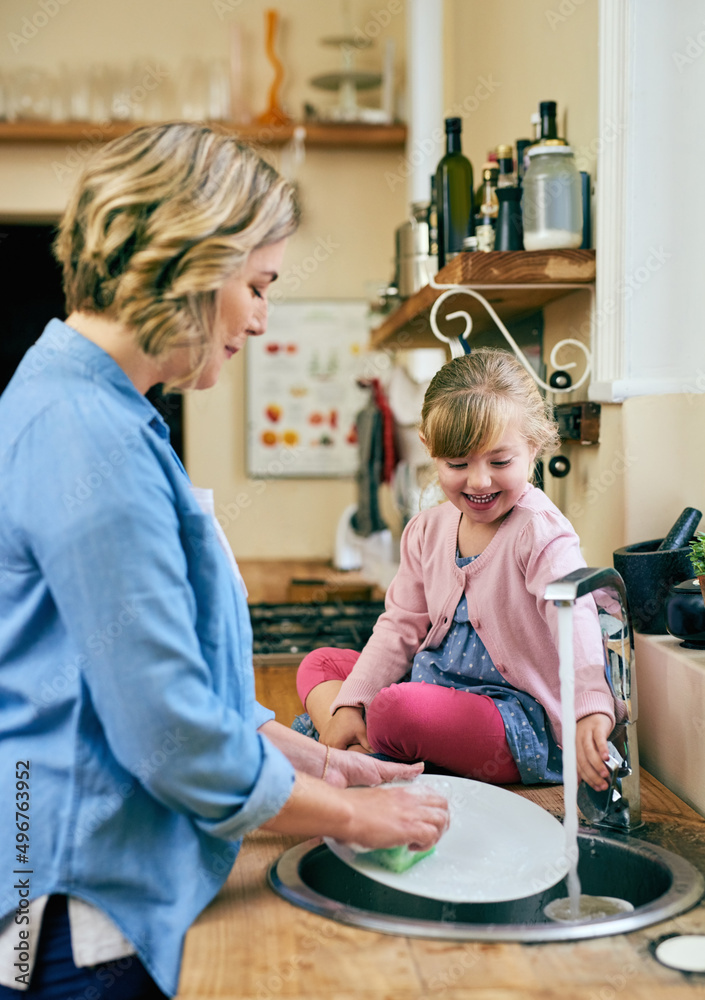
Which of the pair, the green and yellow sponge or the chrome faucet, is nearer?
the green and yellow sponge

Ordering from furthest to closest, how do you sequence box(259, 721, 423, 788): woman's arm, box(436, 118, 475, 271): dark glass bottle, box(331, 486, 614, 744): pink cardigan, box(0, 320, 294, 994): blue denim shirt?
box(436, 118, 475, 271): dark glass bottle < box(331, 486, 614, 744): pink cardigan < box(259, 721, 423, 788): woman's arm < box(0, 320, 294, 994): blue denim shirt

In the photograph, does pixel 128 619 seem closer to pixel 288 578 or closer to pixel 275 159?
pixel 288 578

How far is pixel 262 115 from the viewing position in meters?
3.96

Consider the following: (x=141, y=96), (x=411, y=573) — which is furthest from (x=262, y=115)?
(x=411, y=573)

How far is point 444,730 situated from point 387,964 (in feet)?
1.45

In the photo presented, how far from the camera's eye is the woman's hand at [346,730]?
4.23 feet

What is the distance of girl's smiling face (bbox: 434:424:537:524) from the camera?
46.9 inches

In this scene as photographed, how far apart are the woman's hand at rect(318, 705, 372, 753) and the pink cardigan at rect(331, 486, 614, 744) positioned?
0.02 meters
